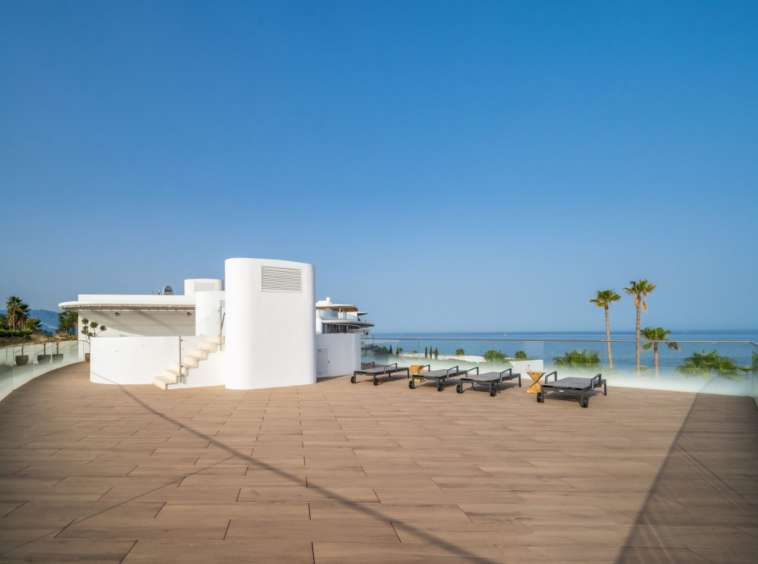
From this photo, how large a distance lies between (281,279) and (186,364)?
11.1ft

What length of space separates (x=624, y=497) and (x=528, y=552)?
4.85 feet

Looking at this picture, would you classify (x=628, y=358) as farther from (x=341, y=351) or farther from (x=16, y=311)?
(x=16, y=311)

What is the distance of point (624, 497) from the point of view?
3.78 m

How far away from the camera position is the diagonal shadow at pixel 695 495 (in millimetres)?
2895

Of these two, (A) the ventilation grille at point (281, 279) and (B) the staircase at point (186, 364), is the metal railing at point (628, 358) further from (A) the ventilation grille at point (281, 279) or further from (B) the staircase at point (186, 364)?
(B) the staircase at point (186, 364)

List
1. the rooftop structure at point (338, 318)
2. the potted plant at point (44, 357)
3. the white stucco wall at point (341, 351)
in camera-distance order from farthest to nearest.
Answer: the rooftop structure at point (338, 318), the potted plant at point (44, 357), the white stucco wall at point (341, 351)

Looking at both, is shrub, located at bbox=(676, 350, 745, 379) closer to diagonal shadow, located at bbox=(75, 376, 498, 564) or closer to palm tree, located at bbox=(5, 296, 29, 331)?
diagonal shadow, located at bbox=(75, 376, 498, 564)

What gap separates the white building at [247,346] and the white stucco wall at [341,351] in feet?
0.10

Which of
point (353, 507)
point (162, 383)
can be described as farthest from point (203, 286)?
point (353, 507)

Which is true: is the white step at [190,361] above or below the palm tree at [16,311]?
below

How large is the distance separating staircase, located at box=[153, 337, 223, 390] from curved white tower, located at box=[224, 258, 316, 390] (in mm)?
740

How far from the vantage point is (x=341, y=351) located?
1432 cm

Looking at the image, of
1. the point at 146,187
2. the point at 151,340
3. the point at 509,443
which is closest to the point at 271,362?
the point at 151,340

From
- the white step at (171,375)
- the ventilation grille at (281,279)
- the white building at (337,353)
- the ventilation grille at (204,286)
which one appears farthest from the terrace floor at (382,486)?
the ventilation grille at (204,286)
